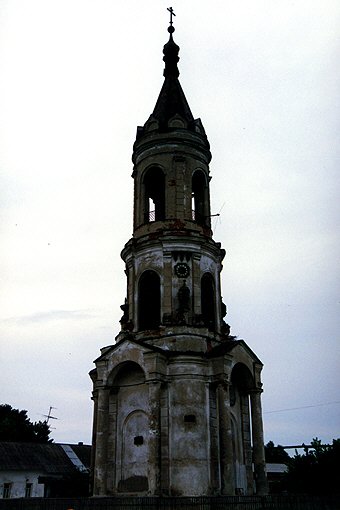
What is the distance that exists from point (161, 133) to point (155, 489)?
1707 centimetres

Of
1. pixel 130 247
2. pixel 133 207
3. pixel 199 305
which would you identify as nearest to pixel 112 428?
pixel 199 305

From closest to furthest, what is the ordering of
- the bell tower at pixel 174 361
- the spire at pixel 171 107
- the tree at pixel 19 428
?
the bell tower at pixel 174 361 → the spire at pixel 171 107 → the tree at pixel 19 428

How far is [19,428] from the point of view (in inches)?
2384

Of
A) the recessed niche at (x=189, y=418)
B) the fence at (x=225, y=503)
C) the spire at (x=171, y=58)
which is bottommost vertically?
the fence at (x=225, y=503)

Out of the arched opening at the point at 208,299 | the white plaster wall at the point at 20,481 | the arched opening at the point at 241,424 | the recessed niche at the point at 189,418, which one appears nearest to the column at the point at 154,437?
the recessed niche at the point at 189,418

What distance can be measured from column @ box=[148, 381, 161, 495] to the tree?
3868 cm

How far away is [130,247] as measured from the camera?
92.4 ft

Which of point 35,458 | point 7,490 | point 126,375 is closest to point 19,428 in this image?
point 35,458

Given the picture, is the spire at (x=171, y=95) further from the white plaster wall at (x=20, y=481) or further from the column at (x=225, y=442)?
the white plaster wall at (x=20, y=481)

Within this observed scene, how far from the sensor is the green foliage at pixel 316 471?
25.6 m

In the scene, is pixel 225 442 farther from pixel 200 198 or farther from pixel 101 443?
A: pixel 200 198

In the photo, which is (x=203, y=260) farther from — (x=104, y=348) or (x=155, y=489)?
(x=155, y=489)

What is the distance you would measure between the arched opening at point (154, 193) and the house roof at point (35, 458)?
26133mm

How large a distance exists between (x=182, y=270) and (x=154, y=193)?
612 cm
